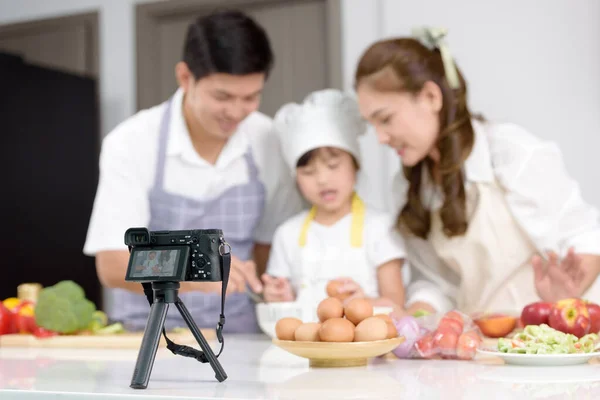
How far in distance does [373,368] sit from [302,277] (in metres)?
0.87

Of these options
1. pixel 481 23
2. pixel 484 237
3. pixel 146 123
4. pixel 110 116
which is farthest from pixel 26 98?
pixel 484 237

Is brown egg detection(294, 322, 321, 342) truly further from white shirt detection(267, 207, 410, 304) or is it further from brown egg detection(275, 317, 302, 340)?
white shirt detection(267, 207, 410, 304)

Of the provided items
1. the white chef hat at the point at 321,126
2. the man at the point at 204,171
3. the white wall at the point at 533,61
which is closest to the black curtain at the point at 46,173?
the man at the point at 204,171

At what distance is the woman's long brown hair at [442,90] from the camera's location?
1889mm

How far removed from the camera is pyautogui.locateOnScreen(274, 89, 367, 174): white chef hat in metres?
1.99

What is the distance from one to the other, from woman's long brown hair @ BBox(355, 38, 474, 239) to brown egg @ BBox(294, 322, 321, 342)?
843mm

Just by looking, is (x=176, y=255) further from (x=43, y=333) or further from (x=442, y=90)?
(x=442, y=90)

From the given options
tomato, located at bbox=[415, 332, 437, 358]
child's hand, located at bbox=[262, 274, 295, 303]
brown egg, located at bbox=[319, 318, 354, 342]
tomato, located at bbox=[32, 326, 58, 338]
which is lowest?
tomato, located at bbox=[32, 326, 58, 338]

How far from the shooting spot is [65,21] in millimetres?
3510

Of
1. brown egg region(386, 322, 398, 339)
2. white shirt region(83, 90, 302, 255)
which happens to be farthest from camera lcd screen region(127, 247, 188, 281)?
white shirt region(83, 90, 302, 255)

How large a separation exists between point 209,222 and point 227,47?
49cm

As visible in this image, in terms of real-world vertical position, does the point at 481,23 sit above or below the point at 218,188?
above

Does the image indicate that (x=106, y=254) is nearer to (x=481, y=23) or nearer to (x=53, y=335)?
(x=53, y=335)

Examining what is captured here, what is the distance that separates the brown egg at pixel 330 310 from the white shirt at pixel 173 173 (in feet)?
2.84
